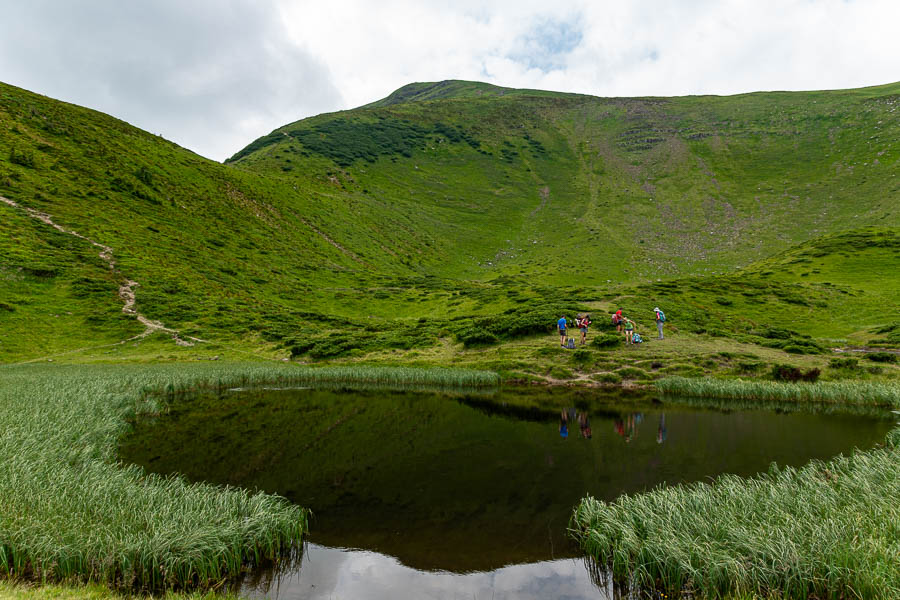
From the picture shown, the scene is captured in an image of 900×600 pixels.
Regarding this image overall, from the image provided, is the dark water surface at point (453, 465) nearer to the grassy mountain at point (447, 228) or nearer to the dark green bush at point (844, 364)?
the dark green bush at point (844, 364)

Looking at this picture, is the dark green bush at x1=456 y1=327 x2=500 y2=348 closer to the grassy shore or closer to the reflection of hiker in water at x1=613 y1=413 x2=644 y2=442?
the reflection of hiker in water at x1=613 y1=413 x2=644 y2=442

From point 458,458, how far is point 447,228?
110m

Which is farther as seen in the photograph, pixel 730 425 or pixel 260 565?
pixel 730 425

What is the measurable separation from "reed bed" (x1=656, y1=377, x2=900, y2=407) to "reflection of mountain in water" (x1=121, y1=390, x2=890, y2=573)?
4.10 metres

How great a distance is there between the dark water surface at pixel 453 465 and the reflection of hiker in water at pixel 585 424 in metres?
0.15

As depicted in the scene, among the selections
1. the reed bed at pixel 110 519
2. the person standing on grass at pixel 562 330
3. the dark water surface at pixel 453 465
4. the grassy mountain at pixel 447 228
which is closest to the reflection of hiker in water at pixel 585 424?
the dark water surface at pixel 453 465

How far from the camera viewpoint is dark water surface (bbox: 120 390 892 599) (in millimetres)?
9711

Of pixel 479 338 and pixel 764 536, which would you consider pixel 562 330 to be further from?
pixel 764 536

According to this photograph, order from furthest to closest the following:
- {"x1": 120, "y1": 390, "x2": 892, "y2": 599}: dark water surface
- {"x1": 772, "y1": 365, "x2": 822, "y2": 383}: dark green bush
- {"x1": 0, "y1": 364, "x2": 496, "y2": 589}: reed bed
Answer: {"x1": 772, "y1": 365, "x2": 822, "y2": 383}: dark green bush
{"x1": 120, "y1": 390, "x2": 892, "y2": 599}: dark water surface
{"x1": 0, "y1": 364, "x2": 496, "y2": 589}: reed bed

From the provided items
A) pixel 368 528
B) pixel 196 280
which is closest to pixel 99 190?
pixel 196 280

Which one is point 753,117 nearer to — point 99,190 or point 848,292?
point 848,292

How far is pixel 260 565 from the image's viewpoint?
9.57m

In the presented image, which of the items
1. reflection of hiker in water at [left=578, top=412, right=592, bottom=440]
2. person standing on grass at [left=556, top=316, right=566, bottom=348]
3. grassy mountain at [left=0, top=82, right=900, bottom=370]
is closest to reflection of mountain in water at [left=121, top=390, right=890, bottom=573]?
reflection of hiker in water at [left=578, top=412, right=592, bottom=440]

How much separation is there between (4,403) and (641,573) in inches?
1074
